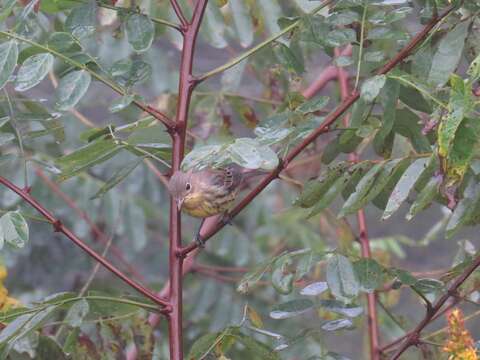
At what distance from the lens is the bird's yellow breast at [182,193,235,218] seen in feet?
6.82

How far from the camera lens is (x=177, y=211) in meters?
1.52

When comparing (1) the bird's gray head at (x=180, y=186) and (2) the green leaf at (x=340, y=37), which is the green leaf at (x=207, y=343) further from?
(2) the green leaf at (x=340, y=37)

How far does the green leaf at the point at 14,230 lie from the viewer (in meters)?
1.45

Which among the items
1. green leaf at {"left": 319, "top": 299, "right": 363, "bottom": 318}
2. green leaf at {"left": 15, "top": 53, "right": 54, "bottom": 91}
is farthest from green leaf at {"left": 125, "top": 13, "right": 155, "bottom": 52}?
green leaf at {"left": 319, "top": 299, "right": 363, "bottom": 318}

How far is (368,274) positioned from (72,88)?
51cm

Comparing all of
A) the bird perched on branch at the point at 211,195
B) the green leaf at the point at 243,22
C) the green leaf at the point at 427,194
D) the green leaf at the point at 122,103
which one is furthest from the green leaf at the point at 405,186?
the green leaf at the point at 243,22

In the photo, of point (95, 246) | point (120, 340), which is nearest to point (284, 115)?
point (120, 340)

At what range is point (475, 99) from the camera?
1306 millimetres

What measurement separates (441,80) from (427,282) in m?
0.30

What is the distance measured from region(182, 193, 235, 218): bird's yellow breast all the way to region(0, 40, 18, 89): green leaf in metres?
0.70

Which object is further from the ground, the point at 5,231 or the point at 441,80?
the point at 441,80

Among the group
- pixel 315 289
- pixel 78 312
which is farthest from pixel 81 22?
pixel 315 289

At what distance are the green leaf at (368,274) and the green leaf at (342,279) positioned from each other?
0.01 m

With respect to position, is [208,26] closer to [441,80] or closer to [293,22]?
[293,22]
